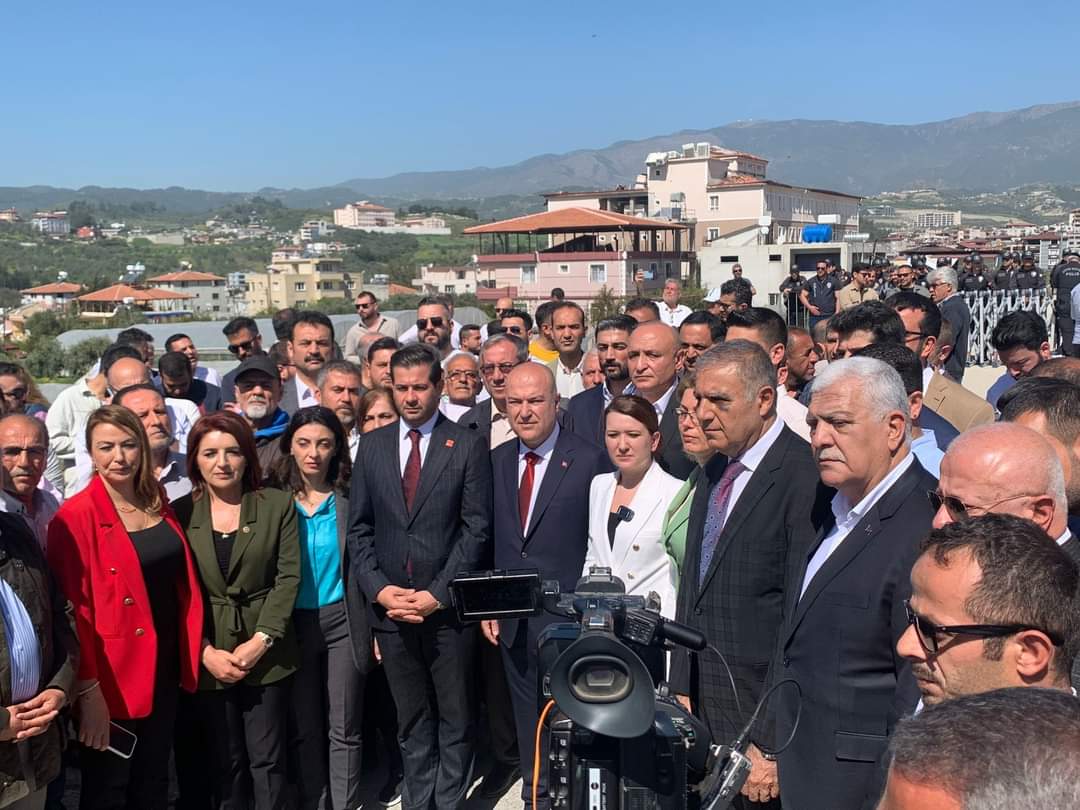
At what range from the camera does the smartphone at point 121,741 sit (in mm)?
3678

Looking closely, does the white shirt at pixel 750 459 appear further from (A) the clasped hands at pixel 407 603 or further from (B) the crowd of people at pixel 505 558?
(A) the clasped hands at pixel 407 603

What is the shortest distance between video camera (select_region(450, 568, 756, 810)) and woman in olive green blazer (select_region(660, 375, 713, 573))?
4.16 feet

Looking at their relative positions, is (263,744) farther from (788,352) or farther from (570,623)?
(788,352)

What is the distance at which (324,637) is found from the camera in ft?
14.1

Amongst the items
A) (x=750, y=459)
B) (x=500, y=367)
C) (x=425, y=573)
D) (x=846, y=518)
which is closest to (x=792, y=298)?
(x=500, y=367)

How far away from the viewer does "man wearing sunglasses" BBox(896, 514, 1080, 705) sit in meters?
1.79

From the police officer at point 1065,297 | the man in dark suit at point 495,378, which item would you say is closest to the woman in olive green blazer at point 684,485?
the man in dark suit at point 495,378

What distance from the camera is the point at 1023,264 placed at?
16406 mm

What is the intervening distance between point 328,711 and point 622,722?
107 inches

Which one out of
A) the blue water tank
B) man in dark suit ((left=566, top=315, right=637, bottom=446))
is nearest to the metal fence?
man in dark suit ((left=566, top=315, right=637, bottom=446))

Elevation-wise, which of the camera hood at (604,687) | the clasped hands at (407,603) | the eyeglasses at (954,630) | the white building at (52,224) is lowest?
the clasped hands at (407,603)

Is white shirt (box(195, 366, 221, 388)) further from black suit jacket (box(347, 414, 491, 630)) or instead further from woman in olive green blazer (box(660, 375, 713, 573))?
woman in olive green blazer (box(660, 375, 713, 573))

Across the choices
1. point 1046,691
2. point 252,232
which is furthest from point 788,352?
point 252,232

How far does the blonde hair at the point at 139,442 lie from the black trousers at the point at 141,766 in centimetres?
69
